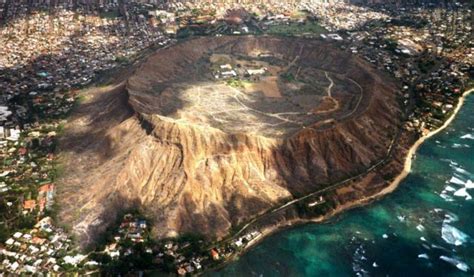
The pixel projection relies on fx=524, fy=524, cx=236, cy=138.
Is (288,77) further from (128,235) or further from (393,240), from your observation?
(128,235)

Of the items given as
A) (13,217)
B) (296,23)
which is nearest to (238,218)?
(13,217)

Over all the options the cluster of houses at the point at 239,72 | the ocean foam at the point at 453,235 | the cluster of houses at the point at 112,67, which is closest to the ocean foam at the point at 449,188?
the ocean foam at the point at 453,235

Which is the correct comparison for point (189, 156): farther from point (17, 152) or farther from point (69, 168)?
point (17, 152)

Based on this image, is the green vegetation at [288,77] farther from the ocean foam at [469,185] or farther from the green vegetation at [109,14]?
the green vegetation at [109,14]

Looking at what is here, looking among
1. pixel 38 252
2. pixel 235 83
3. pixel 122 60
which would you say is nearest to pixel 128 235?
pixel 38 252

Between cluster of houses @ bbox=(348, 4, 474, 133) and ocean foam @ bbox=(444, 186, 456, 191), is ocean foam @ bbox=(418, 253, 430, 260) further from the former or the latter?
cluster of houses @ bbox=(348, 4, 474, 133)
